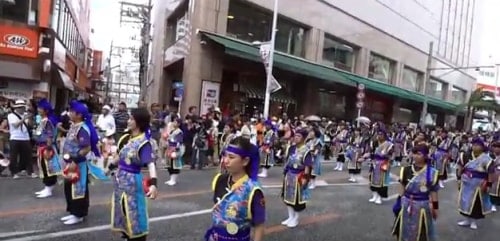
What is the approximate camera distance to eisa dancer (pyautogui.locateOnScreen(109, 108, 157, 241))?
18.5ft

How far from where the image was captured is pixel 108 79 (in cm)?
8300

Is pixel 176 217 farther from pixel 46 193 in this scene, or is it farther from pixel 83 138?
pixel 46 193

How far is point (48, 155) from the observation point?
949 centimetres

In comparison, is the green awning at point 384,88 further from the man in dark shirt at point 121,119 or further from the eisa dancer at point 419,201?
the eisa dancer at point 419,201

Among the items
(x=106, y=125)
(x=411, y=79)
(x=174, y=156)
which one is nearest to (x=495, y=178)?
(x=174, y=156)

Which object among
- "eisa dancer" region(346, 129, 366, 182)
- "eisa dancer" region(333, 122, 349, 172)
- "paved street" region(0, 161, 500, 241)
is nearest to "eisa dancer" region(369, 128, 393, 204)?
"paved street" region(0, 161, 500, 241)

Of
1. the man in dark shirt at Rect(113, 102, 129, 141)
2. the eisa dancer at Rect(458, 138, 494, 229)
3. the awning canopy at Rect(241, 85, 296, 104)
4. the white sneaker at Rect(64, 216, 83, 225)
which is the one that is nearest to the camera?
the white sneaker at Rect(64, 216, 83, 225)

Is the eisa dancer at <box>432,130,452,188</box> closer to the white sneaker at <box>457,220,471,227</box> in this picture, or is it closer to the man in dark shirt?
the white sneaker at <box>457,220,471,227</box>

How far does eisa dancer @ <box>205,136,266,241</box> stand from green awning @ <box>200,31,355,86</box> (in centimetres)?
1792

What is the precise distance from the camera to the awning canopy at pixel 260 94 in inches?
1068

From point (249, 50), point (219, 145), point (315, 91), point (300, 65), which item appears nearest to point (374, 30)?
point (315, 91)

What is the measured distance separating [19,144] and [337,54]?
24.3 m

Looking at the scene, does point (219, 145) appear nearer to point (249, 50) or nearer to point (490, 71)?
point (249, 50)

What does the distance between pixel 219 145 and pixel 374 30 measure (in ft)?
77.8
